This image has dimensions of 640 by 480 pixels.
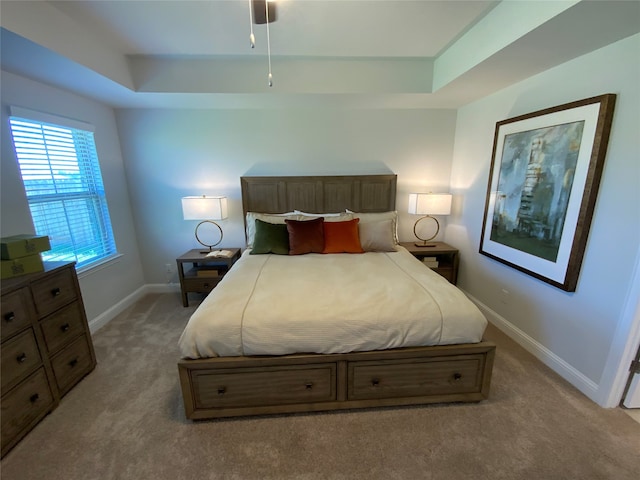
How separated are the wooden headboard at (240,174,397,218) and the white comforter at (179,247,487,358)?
63.6 inches

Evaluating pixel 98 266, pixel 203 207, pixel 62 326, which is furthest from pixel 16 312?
pixel 203 207

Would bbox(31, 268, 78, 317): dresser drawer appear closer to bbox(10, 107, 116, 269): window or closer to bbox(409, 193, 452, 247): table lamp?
bbox(10, 107, 116, 269): window

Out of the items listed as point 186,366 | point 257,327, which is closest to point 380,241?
point 257,327

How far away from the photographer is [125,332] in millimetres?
2668

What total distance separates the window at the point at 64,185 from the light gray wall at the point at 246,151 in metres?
0.51

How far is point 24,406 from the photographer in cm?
157

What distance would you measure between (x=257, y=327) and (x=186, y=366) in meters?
0.48

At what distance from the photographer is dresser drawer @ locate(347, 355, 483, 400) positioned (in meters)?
1.69

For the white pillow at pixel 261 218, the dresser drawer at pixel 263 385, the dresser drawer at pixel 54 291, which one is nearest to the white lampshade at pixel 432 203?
the white pillow at pixel 261 218

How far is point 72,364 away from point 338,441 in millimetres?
1971

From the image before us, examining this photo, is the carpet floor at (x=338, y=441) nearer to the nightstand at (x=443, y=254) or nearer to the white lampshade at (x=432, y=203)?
the nightstand at (x=443, y=254)

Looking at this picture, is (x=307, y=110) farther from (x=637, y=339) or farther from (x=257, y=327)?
(x=637, y=339)

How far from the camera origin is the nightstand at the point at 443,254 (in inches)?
125

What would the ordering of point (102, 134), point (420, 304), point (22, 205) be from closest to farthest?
1. point (420, 304)
2. point (22, 205)
3. point (102, 134)
